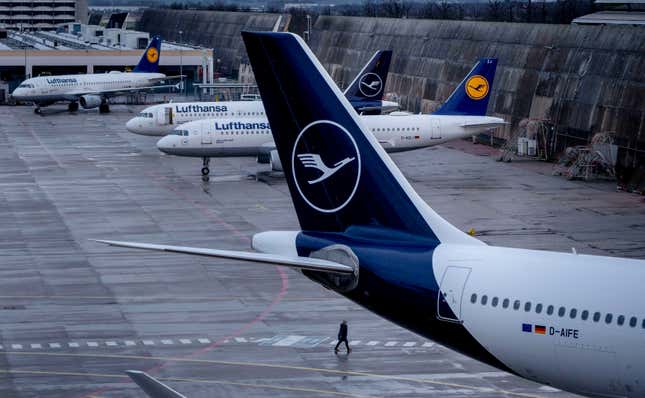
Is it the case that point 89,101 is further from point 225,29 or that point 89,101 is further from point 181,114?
point 225,29

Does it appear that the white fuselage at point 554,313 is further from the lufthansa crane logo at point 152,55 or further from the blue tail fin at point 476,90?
the lufthansa crane logo at point 152,55

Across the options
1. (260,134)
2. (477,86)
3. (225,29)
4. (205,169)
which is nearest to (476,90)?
(477,86)

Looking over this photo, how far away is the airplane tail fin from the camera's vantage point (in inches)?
998

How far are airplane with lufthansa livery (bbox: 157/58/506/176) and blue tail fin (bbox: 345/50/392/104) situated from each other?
553 inches

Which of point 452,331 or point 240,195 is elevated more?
point 452,331

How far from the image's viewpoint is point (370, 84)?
92312 millimetres

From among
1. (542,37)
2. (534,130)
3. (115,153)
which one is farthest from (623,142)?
(115,153)

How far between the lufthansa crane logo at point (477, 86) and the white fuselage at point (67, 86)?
176ft

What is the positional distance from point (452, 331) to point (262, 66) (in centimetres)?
704

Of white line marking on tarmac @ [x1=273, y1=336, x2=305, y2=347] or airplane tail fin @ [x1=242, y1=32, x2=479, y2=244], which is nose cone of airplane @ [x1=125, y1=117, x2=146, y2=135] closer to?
white line marking on tarmac @ [x1=273, y1=336, x2=305, y2=347]

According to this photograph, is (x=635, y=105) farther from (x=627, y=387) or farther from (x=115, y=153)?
(x=627, y=387)

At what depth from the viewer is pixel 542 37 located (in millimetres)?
86125

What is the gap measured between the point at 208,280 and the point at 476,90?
3574 centimetres

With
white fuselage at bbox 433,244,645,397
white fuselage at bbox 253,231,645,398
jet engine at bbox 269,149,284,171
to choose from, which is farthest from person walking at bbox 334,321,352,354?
jet engine at bbox 269,149,284,171
